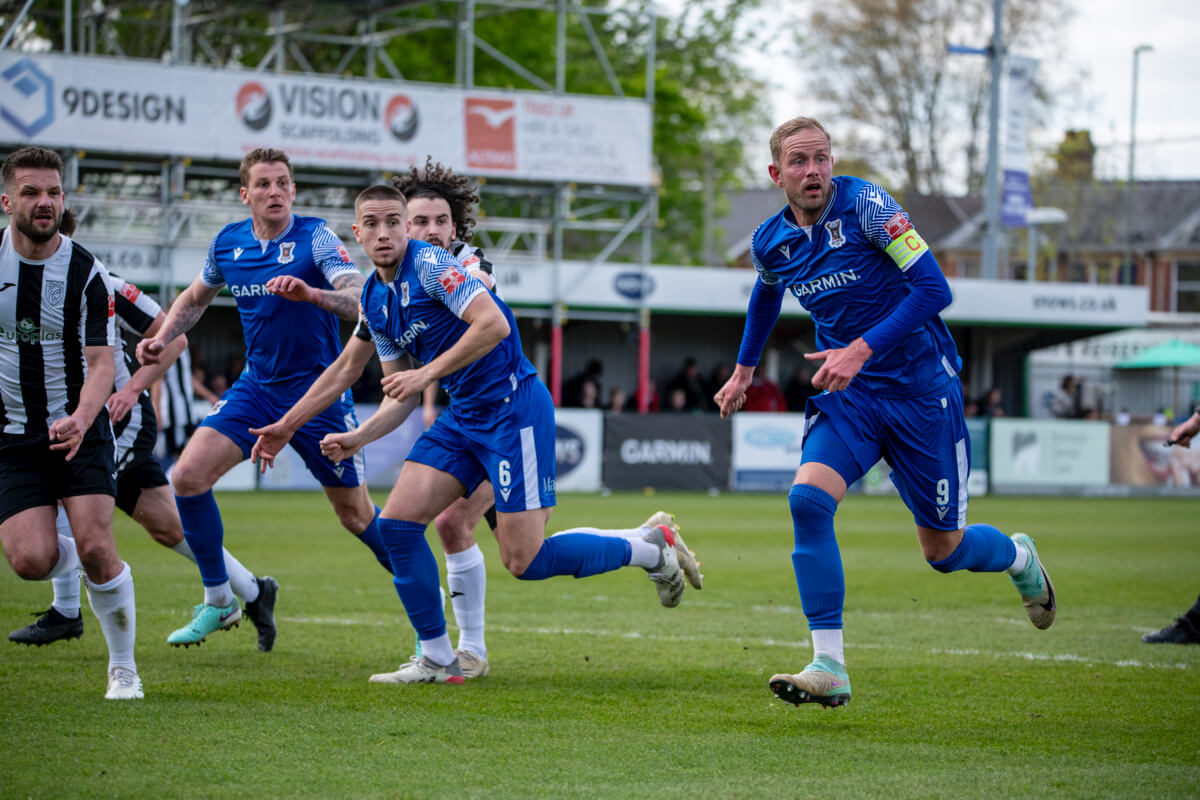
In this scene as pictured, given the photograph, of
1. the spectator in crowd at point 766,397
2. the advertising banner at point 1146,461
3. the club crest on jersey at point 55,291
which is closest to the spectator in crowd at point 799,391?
the spectator in crowd at point 766,397

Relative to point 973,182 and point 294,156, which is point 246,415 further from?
point 973,182

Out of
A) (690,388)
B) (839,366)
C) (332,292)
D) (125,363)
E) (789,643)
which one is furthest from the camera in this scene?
(690,388)

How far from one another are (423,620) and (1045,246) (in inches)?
2030

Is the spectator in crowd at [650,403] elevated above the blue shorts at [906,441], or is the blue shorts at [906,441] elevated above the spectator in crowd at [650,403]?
the blue shorts at [906,441]

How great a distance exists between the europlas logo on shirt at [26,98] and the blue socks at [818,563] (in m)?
22.1

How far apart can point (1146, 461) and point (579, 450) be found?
38.7ft

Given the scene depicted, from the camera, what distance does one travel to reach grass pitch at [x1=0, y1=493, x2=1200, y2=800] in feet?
14.9

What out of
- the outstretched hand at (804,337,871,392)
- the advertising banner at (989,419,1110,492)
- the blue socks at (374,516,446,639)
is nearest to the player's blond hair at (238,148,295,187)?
the blue socks at (374,516,446,639)

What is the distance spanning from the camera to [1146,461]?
2636cm

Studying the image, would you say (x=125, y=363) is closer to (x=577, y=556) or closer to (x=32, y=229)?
(x=32, y=229)

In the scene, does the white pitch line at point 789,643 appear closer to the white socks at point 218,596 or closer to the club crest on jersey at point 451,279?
the white socks at point 218,596

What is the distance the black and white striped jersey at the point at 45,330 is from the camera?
5.82m

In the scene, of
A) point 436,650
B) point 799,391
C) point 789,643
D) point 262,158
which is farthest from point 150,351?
point 799,391

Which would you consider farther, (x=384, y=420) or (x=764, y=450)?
(x=764, y=450)
